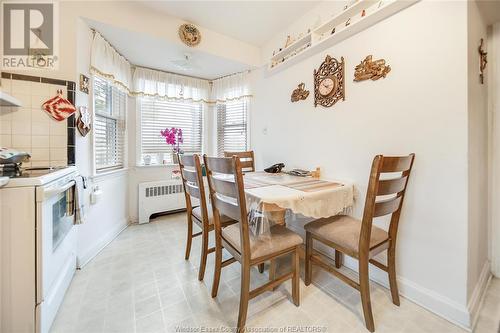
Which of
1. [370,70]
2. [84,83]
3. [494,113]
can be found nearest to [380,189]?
[370,70]

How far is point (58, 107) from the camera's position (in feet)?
5.57

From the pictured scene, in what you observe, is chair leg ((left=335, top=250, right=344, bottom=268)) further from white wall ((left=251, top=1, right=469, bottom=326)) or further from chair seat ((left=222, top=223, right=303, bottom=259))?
chair seat ((left=222, top=223, right=303, bottom=259))

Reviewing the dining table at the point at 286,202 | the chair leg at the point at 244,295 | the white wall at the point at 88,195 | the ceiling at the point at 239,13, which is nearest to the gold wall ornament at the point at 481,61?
the dining table at the point at 286,202

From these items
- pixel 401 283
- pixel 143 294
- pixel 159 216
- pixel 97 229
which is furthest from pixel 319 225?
pixel 159 216

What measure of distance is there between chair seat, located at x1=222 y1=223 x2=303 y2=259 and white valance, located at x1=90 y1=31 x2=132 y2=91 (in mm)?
2111

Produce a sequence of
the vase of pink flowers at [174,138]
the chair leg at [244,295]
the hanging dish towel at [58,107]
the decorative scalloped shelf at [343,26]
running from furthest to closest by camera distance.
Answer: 1. the vase of pink flowers at [174,138]
2. the hanging dish towel at [58,107]
3. the decorative scalloped shelf at [343,26]
4. the chair leg at [244,295]

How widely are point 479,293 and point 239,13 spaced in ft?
10.6

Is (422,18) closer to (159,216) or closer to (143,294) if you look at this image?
(143,294)

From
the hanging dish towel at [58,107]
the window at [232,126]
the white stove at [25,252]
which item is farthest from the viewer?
the window at [232,126]

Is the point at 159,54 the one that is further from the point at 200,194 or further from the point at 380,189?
the point at 380,189

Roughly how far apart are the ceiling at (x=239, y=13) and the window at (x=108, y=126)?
108cm

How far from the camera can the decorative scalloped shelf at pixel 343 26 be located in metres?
1.48

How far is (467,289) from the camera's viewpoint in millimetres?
1239

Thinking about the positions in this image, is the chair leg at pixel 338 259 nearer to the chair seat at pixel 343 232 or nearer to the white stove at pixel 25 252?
the chair seat at pixel 343 232
